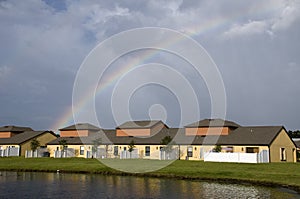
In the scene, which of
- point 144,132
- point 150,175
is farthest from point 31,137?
point 150,175

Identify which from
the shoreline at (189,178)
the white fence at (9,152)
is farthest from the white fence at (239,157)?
the white fence at (9,152)

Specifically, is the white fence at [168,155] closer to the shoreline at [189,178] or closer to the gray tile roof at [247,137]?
the gray tile roof at [247,137]

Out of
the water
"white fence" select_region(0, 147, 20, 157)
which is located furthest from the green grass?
"white fence" select_region(0, 147, 20, 157)

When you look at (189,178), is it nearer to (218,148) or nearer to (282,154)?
(218,148)

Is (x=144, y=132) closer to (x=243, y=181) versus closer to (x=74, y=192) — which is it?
(x=243, y=181)

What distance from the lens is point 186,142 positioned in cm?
5753

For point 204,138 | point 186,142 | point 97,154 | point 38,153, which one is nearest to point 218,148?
point 204,138

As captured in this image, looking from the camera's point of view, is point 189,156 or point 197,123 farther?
point 197,123

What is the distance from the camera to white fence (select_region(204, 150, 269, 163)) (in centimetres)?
4711

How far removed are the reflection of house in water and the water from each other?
19.0 metres

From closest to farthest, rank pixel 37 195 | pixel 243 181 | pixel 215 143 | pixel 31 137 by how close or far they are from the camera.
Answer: pixel 37 195
pixel 243 181
pixel 215 143
pixel 31 137

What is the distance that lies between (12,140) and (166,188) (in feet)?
179

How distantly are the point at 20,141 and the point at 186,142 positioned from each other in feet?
113

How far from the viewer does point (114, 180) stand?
34531mm
